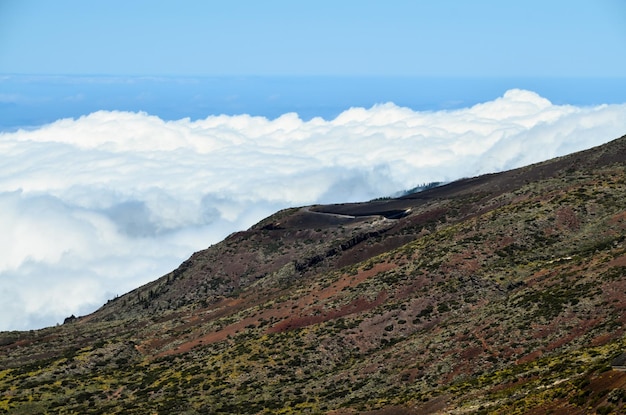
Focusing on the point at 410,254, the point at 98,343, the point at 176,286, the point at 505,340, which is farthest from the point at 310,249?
the point at 505,340

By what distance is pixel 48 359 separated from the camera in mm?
78062

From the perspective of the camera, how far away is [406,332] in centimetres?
6788

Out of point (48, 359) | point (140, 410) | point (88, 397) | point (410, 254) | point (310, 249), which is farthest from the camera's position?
point (310, 249)

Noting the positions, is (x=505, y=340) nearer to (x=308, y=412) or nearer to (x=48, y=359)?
(x=308, y=412)

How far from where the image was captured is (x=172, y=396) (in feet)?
204

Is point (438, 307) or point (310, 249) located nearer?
point (438, 307)

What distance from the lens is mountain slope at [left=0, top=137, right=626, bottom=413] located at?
48781mm

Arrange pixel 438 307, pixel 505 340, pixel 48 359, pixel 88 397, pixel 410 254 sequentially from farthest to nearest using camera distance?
1. pixel 410 254
2. pixel 48 359
3. pixel 438 307
4. pixel 88 397
5. pixel 505 340

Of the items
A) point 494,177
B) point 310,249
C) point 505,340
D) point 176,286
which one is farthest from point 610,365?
point 494,177

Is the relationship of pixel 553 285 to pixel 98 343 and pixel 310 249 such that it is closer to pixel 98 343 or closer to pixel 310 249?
pixel 98 343

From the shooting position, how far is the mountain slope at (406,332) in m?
48.8

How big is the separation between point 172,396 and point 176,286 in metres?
59.7

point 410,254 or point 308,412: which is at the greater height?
point 410,254

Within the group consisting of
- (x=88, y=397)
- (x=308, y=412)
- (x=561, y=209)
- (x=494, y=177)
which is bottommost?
(x=308, y=412)
